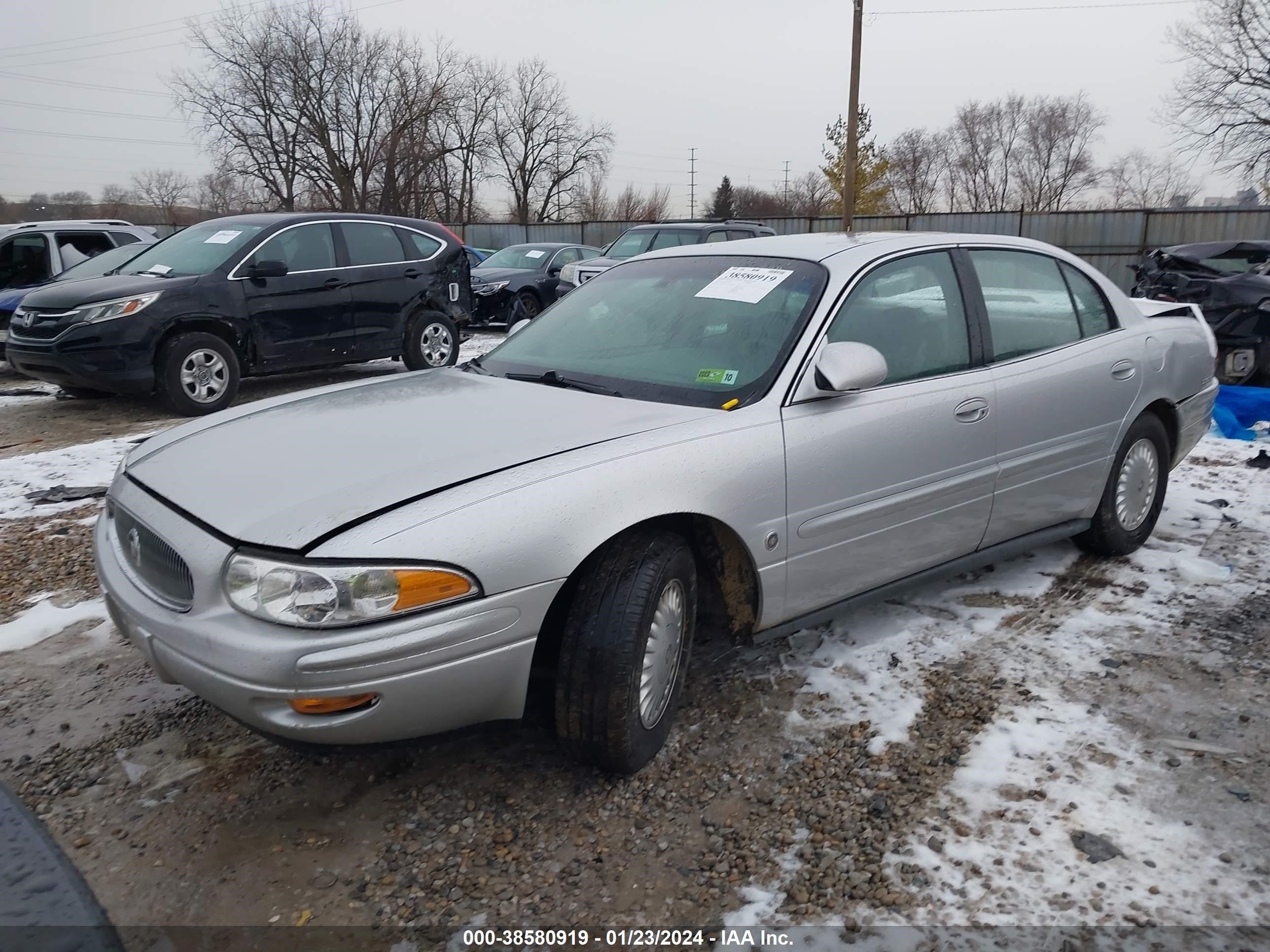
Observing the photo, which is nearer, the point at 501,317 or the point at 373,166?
the point at 501,317

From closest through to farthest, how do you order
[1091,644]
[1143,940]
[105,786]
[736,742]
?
[1143,940], [105,786], [736,742], [1091,644]

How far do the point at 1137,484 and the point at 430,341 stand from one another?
699 centimetres

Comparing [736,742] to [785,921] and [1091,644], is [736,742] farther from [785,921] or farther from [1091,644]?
[1091,644]

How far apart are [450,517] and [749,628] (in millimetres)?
1167

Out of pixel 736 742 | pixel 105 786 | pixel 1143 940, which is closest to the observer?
pixel 1143 940

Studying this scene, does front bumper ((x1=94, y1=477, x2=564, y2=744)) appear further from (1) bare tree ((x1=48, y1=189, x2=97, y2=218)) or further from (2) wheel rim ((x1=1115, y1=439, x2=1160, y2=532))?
(1) bare tree ((x1=48, y1=189, x2=97, y2=218))

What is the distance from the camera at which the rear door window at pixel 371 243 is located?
28.9 feet

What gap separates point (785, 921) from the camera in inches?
85.7

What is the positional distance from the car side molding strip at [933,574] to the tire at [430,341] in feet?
21.6

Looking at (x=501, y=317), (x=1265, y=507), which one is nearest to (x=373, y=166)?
(x=501, y=317)

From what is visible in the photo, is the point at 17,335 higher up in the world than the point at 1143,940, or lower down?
higher up

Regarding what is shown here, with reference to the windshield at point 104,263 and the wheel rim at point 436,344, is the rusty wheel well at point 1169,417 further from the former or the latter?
the windshield at point 104,263

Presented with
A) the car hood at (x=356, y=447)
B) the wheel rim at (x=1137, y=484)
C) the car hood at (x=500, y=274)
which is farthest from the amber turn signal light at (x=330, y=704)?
the car hood at (x=500, y=274)

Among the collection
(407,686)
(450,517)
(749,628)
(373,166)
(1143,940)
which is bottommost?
(1143,940)
